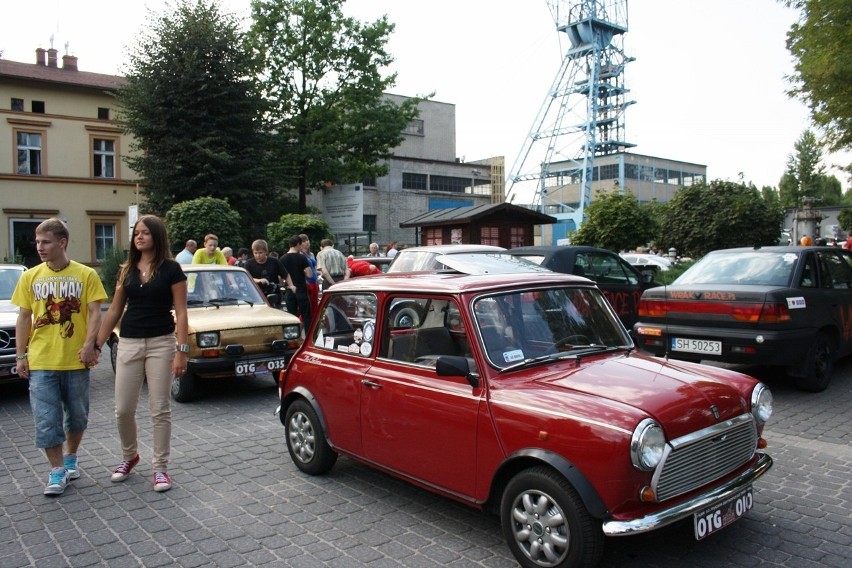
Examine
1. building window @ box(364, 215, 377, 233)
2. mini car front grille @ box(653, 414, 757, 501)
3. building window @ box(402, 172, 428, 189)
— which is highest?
building window @ box(402, 172, 428, 189)

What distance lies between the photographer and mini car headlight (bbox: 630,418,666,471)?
3.22 m

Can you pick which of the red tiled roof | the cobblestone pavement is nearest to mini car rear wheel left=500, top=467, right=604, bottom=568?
the cobblestone pavement

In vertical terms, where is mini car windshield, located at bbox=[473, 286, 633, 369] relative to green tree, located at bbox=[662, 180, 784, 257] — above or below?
below

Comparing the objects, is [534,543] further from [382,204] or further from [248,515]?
[382,204]

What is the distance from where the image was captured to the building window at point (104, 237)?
107 ft

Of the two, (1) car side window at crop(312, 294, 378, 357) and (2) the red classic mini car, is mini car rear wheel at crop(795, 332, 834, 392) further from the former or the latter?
(1) car side window at crop(312, 294, 378, 357)

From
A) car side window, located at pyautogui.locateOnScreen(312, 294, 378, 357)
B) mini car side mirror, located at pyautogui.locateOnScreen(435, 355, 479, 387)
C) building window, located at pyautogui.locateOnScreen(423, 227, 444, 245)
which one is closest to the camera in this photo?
mini car side mirror, located at pyautogui.locateOnScreen(435, 355, 479, 387)

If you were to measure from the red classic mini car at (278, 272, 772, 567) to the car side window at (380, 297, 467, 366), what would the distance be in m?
0.01

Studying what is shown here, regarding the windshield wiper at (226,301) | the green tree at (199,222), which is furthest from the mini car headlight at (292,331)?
the green tree at (199,222)

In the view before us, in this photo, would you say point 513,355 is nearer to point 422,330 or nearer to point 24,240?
point 422,330

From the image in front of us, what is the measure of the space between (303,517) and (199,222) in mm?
18288

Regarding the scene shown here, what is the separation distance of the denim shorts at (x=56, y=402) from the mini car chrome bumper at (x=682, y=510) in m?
4.09

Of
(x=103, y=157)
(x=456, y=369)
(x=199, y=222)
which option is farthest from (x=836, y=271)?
(x=103, y=157)

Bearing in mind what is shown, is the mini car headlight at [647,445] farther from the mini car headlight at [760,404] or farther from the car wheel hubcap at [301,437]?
the car wheel hubcap at [301,437]
